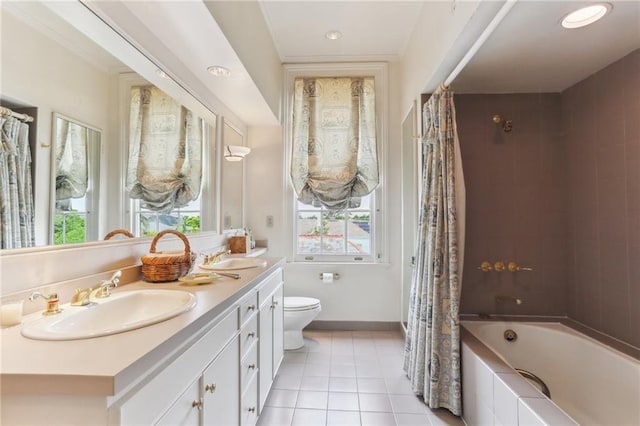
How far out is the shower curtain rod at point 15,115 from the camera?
93cm

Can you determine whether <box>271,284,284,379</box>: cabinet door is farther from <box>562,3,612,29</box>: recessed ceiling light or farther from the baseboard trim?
<box>562,3,612,29</box>: recessed ceiling light

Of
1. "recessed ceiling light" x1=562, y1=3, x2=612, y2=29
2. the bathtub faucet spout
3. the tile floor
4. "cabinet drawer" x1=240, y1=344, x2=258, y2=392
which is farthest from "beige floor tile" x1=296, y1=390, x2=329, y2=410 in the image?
"recessed ceiling light" x1=562, y1=3, x2=612, y2=29

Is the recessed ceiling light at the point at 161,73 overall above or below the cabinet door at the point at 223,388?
above

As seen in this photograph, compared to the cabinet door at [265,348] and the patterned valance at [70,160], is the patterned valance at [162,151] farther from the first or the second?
the cabinet door at [265,348]

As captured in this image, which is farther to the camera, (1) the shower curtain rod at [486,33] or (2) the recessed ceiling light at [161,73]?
(2) the recessed ceiling light at [161,73]

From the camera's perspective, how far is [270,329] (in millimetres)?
1896

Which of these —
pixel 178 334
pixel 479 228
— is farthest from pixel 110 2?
pixel 479 228

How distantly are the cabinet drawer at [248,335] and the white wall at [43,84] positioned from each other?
33.0 inches

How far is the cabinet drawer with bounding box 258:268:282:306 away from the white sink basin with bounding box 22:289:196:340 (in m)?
0.56

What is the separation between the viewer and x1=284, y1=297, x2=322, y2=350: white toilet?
2518mm

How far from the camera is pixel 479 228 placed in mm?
2379

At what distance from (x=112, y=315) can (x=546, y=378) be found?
250cm

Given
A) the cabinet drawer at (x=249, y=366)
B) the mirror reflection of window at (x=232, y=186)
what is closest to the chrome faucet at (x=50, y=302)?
the cabinet drawer at (x=249, y=366)

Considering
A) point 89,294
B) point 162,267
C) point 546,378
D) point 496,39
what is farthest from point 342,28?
point 546,378
